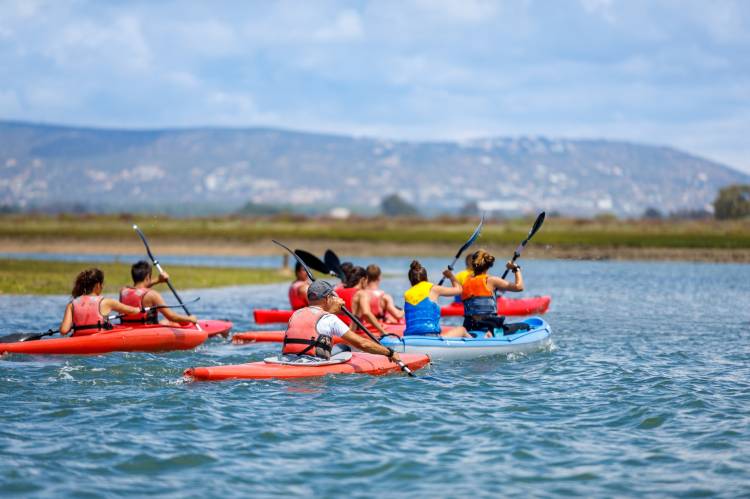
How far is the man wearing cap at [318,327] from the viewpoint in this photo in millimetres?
13633

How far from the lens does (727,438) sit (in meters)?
11.3

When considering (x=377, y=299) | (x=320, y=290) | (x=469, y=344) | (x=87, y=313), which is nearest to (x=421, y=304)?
(x=469, y=344)

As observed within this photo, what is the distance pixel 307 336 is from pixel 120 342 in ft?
15.5

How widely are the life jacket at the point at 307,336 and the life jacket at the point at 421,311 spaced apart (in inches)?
125

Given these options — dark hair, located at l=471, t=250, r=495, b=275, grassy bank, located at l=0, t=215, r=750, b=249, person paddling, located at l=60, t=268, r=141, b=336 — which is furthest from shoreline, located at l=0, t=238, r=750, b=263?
person paddling, located at l=60, t=268, r=141, b=336

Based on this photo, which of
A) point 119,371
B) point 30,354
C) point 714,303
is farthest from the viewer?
point 714,303

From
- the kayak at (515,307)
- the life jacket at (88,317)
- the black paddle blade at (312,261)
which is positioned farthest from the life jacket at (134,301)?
→ the kayak at (515,307)

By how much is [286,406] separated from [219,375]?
1.54m

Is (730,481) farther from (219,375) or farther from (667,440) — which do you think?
(219,375)

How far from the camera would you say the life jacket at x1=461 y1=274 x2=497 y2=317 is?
17.7m

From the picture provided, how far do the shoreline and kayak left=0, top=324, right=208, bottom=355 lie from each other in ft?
130

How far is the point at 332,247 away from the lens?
63.3 metres

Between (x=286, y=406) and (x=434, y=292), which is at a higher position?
(x=434, y=292)

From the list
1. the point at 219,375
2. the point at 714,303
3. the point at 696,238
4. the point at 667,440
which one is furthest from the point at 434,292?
the point at 696,238
